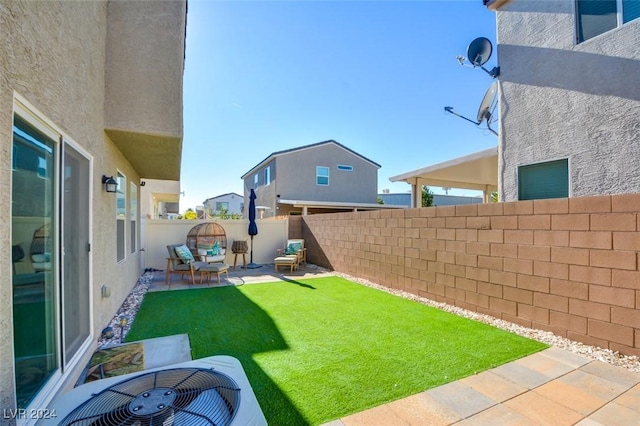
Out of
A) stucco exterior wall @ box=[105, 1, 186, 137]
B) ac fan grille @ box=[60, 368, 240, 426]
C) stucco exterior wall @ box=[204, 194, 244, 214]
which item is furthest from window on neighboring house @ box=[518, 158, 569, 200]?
stucco exterior wall @ box=[204, 194, 244, 214]

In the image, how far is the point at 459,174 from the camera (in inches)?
373

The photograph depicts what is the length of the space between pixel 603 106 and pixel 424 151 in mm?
13369

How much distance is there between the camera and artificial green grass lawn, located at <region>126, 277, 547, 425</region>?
9.46 ft

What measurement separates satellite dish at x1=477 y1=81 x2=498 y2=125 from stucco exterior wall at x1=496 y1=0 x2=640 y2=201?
0.44 meters

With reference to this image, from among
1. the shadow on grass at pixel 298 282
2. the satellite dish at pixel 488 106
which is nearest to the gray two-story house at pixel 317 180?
the shadow on grass at pixel 298 282

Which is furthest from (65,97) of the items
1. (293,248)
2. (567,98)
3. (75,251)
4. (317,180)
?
Result: (317,180)

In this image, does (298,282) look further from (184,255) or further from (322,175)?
(322,175)

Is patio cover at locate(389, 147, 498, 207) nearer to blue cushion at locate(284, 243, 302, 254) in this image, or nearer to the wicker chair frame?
blue cushion at locate(284, 243, 302, 254)

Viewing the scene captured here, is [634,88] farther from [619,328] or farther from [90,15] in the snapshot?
[90,15]

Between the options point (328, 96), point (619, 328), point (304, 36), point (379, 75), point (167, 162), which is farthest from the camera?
point (328, 96)

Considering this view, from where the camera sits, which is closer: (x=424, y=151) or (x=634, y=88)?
(x=634, y=88)

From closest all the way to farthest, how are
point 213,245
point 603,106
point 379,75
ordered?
point 603,106 < point 213,245 < point 379,75

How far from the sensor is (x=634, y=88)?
4664 millimetres

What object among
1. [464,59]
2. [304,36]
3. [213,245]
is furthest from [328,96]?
[213,245]
